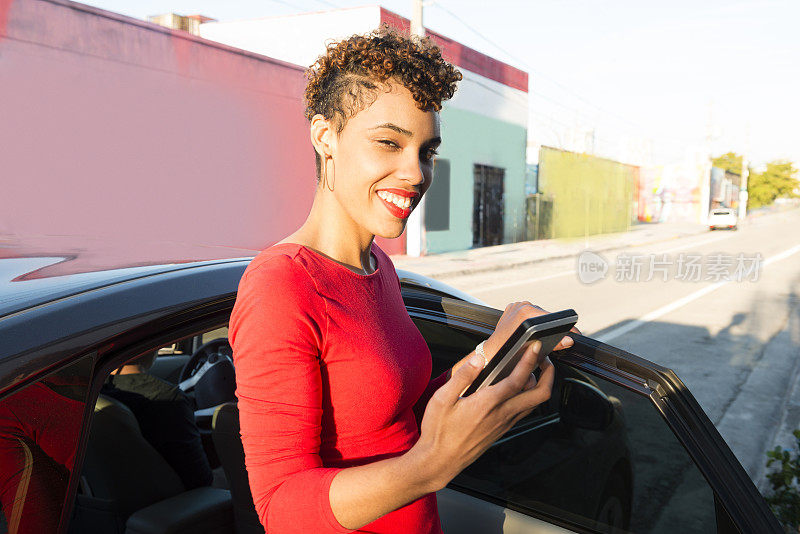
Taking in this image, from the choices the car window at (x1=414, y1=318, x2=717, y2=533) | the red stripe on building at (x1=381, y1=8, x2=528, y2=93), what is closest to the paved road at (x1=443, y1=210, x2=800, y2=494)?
the car window at (x1=414, y1=318, x2=717, y2=533)

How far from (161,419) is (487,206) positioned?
2114 centimetres

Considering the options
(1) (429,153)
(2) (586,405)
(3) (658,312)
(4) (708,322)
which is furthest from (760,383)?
(1) (429,153)

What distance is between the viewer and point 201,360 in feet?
10.7

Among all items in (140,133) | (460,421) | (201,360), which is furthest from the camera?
(140,133)

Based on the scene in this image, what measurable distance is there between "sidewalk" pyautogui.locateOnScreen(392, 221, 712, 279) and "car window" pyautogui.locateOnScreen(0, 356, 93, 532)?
13.0m

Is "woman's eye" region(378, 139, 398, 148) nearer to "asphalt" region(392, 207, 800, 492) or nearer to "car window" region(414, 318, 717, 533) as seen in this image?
"car window" region(414, 318, 717, 533)

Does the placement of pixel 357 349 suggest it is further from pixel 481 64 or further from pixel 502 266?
pixel 481 64

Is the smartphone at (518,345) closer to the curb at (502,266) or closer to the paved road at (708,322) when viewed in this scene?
the paved road at (708,322)

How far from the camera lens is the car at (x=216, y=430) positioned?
1.14m

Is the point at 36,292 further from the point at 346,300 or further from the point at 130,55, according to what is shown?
the point at 130,55

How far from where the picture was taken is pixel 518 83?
2467 centimetres

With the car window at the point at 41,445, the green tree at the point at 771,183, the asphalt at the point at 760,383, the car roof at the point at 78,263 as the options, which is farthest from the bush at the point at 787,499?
the green tree at the point at 771,183

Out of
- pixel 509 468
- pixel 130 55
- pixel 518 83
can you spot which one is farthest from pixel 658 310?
pixel 518 83

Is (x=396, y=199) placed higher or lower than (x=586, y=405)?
higher
